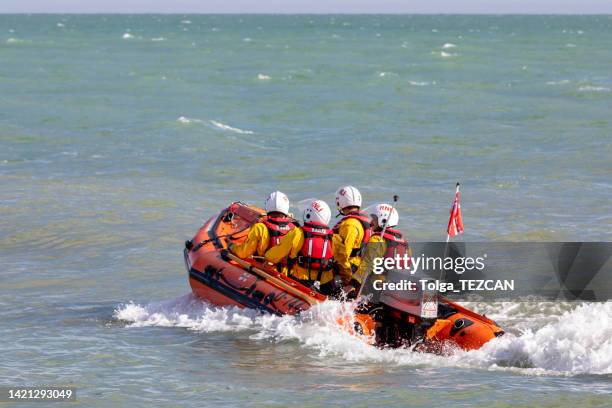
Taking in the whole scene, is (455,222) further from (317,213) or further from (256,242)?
(256,242)

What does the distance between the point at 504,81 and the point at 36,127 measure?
78.7ft

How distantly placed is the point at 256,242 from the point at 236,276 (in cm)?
42

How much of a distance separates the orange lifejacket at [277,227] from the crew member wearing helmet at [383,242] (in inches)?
46.6

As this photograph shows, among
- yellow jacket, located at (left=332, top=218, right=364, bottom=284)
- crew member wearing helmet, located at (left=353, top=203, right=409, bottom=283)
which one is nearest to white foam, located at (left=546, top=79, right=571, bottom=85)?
yellow jacket, located at (left=332, top=218, right=364, bottom=284)

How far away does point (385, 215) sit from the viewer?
1152 centimetres

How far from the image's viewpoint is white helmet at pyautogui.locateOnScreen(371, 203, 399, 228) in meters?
11.4

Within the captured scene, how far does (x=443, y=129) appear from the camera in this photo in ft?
103

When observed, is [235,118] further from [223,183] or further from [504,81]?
[504,81]

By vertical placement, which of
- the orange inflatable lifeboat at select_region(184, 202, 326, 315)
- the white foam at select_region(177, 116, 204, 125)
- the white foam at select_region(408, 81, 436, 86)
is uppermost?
the white foam at select_region(408, 81, 436, 86)

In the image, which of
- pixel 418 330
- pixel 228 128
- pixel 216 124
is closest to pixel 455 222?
pixel 418 330

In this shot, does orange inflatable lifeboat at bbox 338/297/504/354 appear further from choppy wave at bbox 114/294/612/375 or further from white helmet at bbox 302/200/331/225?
white helmet at bbox 302/200/331/225

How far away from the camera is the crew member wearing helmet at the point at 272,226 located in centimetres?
1247

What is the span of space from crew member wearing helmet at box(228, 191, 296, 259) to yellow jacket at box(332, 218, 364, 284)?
2.71 ft

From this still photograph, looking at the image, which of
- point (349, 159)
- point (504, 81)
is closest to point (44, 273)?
point (349, 159)
